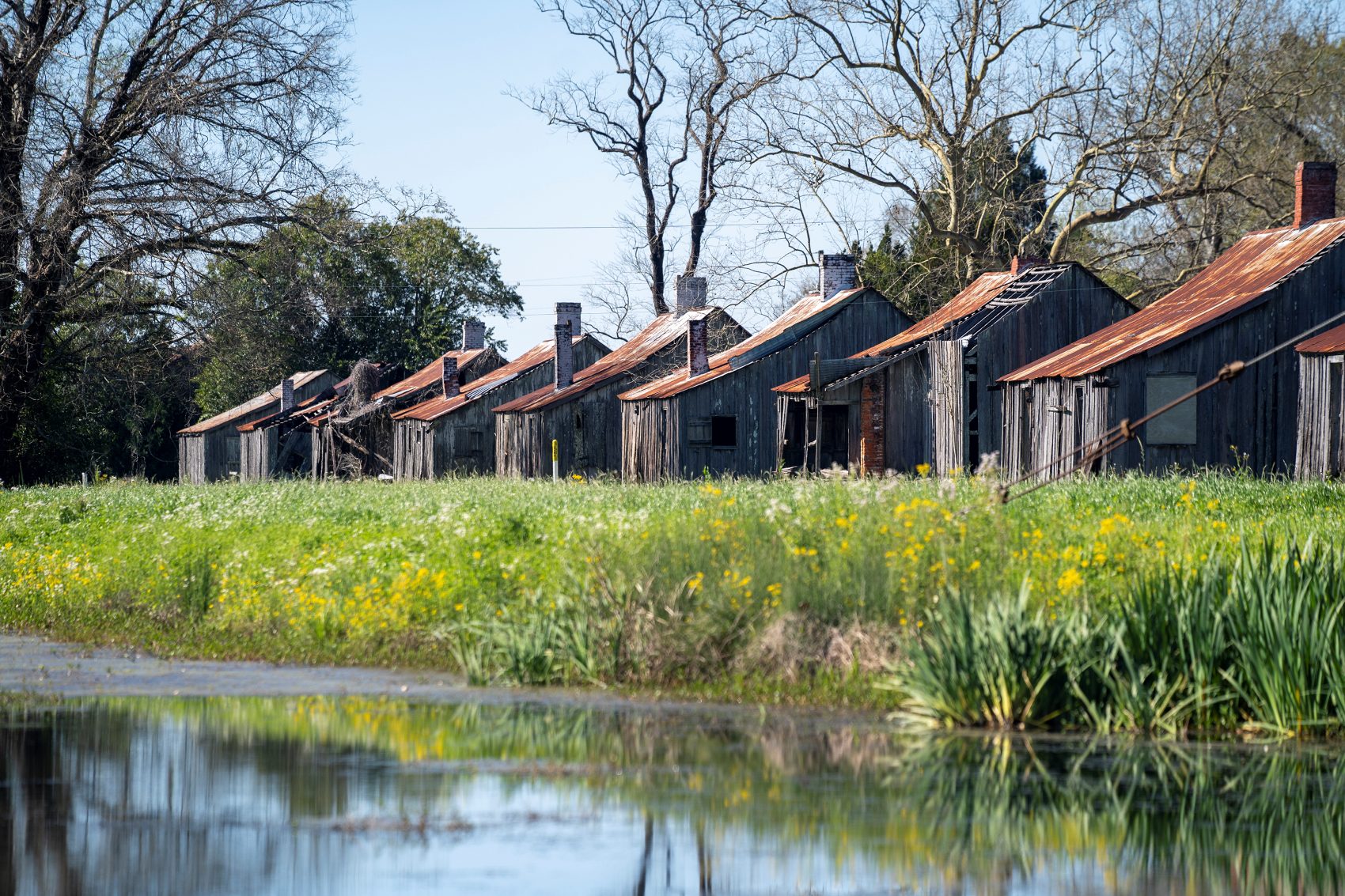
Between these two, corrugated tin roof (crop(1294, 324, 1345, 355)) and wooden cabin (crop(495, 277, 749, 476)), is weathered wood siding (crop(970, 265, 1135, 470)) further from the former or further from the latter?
wooden cabin (crop(495, 277, 749, 476))

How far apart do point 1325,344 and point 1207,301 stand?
15.9ft

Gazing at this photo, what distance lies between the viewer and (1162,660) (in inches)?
436

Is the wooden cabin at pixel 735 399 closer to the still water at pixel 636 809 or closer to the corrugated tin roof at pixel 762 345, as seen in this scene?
the corrugated tin roof at pixel 762 345

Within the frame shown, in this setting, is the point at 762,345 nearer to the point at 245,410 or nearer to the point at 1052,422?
the point at 1052,422

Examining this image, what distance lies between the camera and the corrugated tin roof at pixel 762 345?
126 ft

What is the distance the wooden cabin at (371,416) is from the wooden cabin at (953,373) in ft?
75.4

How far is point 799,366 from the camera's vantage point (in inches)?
1543

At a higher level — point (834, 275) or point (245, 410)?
point (834, 275)

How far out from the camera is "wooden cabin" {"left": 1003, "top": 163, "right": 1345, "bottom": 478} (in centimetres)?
2861

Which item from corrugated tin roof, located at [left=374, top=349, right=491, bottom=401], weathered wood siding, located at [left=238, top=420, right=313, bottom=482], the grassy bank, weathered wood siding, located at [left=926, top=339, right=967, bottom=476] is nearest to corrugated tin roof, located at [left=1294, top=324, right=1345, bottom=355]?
the grassy bank

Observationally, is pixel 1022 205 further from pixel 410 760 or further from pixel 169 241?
pixel 410 760

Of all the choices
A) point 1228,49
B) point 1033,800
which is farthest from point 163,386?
point 1228,49

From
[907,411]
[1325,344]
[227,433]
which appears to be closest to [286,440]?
[227,433]

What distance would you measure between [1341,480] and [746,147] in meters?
25.4
